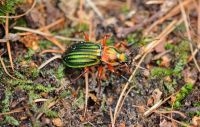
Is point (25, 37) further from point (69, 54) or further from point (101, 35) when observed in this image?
point (101, 35)

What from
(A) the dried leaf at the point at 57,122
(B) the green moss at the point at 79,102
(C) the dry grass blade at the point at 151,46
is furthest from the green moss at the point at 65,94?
(C) the dry grass blade at the point at 151,46

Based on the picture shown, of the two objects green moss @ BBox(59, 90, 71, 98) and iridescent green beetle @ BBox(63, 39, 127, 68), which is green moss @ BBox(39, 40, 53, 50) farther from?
green moss @ BBox(59, 90, 71, 98)

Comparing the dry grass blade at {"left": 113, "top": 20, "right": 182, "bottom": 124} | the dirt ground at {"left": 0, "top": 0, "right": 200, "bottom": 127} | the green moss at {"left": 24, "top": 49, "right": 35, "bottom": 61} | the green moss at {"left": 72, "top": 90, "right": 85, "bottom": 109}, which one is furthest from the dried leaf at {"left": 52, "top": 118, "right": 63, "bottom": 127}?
the green moss at {"left": 24, "top": 49, "right": 35, "bottom": 61}

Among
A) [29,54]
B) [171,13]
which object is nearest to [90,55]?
[29,54]

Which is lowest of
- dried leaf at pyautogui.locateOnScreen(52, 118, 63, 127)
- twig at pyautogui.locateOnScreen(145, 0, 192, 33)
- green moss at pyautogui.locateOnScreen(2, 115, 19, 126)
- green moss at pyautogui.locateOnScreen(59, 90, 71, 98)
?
dried leaf at pyautogui.locateOnScreen(52, 118, 63, 127)

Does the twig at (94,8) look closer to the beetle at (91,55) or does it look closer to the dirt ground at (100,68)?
the dirt ground at (100,68)

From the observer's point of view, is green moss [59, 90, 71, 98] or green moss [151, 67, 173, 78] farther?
green moss [151, 67, 173, 78]

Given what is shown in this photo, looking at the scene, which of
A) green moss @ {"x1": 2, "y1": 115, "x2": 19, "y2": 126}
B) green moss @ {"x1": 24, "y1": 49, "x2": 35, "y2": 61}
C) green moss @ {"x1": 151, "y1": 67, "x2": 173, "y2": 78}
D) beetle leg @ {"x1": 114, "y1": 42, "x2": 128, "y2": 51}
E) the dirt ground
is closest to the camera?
green moss @ {"x1": 2, "y1": 115, "x2": 19, "y2": 126}
